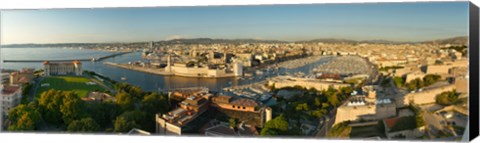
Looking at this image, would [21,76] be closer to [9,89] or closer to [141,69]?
[9,89]

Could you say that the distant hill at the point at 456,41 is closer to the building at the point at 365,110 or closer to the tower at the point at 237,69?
the building at the point at 365,110

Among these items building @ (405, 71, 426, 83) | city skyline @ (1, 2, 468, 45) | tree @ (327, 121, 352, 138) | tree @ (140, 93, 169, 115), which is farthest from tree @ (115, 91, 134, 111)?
building @ (405, 71, 426, 83)

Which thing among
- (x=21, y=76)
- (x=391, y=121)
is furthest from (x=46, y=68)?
(x=391, y=121)

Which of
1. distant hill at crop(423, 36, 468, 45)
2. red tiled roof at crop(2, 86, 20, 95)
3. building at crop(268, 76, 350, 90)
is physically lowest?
red tiled roof at crop(2, 86, 20, 95)

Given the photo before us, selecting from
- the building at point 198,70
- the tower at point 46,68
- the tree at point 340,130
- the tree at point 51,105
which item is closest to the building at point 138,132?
the building at point 198,70

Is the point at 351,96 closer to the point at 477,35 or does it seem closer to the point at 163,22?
the point at 477,35

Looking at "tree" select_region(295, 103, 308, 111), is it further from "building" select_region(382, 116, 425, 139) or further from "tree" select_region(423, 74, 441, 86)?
"tree" select_region(423, 74, 441, 86)
